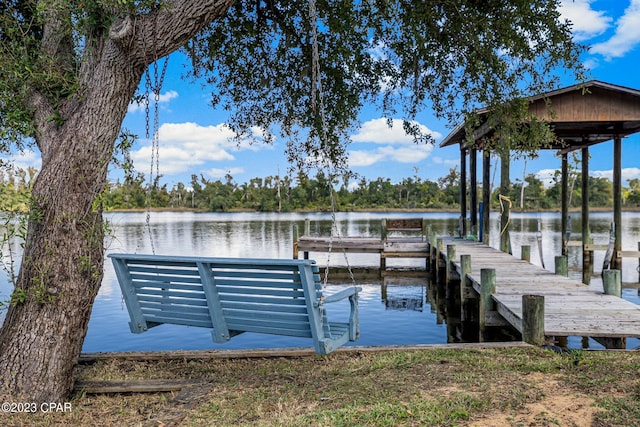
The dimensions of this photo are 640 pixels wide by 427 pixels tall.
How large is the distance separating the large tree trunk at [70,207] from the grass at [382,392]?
1.37ft

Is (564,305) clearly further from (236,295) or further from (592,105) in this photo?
(592,105)

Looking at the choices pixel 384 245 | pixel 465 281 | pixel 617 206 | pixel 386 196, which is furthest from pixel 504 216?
pixel 386 196

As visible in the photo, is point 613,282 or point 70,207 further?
point 613,282

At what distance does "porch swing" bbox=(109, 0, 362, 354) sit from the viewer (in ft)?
13.9

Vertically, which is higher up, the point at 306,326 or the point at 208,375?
the point at 306,326

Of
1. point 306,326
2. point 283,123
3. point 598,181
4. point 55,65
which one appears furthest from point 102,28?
point 598,181

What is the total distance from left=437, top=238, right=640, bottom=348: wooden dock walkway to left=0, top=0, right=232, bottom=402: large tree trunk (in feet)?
16.1

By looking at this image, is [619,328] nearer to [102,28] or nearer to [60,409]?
[60,409]

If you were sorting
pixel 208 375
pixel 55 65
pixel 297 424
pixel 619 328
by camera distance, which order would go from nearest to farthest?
pixel 297 424
pixel 55 65
pixel 208 375
pixel 619 328

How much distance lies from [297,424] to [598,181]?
95753 millimetres

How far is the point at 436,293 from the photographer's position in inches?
610

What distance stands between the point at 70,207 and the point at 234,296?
59.1 inches

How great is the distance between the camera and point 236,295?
459 cm

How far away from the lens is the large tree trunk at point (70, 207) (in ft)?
14.3
